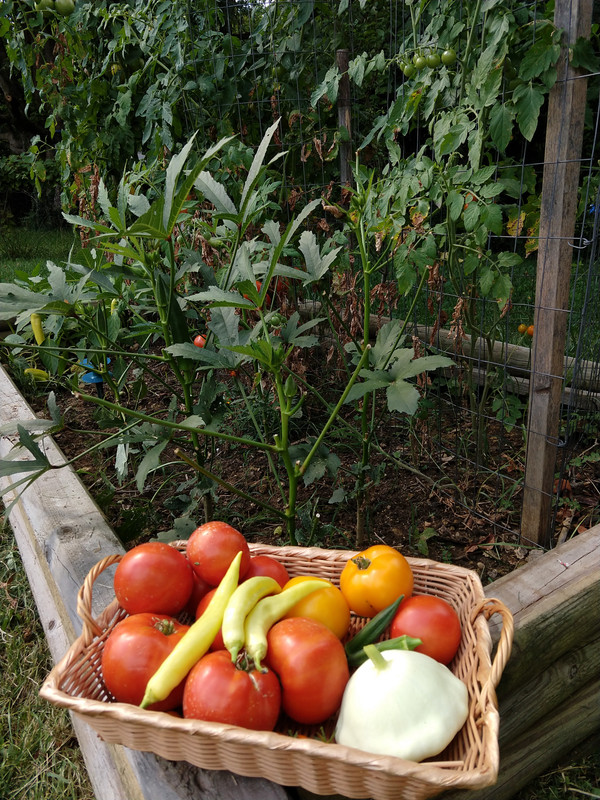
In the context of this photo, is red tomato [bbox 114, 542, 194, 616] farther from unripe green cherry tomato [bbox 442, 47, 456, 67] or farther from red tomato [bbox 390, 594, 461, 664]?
unripe green cherry tomato [bbox 442, 47, 456, 67]

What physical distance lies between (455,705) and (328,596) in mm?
259

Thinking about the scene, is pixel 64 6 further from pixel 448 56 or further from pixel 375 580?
pixel 375 580

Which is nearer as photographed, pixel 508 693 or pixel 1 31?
pixel 508 693

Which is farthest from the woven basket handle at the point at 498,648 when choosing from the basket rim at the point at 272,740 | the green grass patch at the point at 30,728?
the green grass patch at the point at 30,728

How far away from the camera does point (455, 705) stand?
81 centimetres

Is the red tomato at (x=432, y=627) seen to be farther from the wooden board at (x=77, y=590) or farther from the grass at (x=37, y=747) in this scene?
the grass at (x=37, y=747)

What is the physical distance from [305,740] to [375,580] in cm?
34

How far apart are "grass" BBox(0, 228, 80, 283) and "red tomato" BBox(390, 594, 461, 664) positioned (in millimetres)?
5449

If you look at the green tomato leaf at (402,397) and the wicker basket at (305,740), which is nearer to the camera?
the wicker basket at (305,740)

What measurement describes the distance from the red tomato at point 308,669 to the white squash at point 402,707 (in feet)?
0.09

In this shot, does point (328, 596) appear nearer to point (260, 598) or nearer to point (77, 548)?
point (260, 598)

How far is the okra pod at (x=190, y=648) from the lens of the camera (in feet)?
2.70

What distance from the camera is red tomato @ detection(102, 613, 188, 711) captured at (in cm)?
86

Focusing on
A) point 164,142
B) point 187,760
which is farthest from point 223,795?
point 164,142
